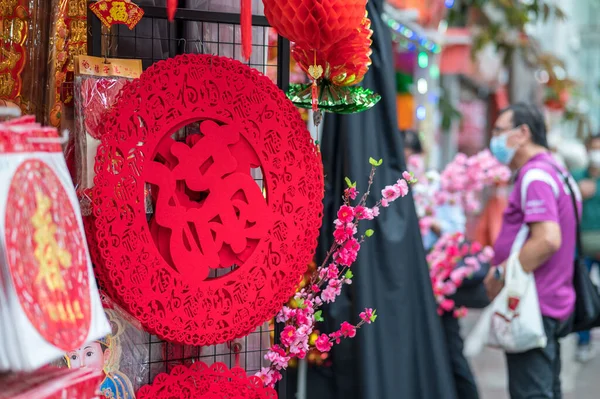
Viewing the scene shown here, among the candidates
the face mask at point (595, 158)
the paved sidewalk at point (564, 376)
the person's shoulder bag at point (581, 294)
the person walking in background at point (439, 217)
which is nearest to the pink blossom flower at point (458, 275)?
the person walking in background at point (439, 217)

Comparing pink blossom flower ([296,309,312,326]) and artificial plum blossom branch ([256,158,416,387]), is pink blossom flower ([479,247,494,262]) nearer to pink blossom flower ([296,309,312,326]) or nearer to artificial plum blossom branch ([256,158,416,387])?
artificial plum blossom branch ([256,158,416,387])

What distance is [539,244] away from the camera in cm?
409

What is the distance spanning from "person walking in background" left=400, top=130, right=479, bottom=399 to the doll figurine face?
8.86ft

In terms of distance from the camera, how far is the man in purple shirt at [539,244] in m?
4.12

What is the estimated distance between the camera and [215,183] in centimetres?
241

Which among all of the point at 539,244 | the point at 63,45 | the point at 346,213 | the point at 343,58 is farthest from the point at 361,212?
the point at 539,244

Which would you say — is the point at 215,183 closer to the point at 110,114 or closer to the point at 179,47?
the point at 110,114

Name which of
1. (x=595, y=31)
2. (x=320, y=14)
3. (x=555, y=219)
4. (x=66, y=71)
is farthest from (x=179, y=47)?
(x=595, y=31)

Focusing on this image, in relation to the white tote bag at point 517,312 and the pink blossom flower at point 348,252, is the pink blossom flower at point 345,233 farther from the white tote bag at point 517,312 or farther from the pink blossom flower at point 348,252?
the white tote bag at point 517,312

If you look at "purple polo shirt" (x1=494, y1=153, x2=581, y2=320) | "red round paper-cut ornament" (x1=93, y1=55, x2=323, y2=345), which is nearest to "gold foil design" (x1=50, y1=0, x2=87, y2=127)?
"red round paper-cut ornament" (x1=93, y1=55, x2=323, y2=345)

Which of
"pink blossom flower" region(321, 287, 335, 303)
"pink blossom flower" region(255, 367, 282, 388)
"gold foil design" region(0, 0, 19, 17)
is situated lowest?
"pink blossom flower" region(255, 367, 282, 388)

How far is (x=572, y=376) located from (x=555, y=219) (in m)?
3.40

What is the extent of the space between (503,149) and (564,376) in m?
3.27

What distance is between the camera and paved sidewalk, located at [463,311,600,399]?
6408mm
